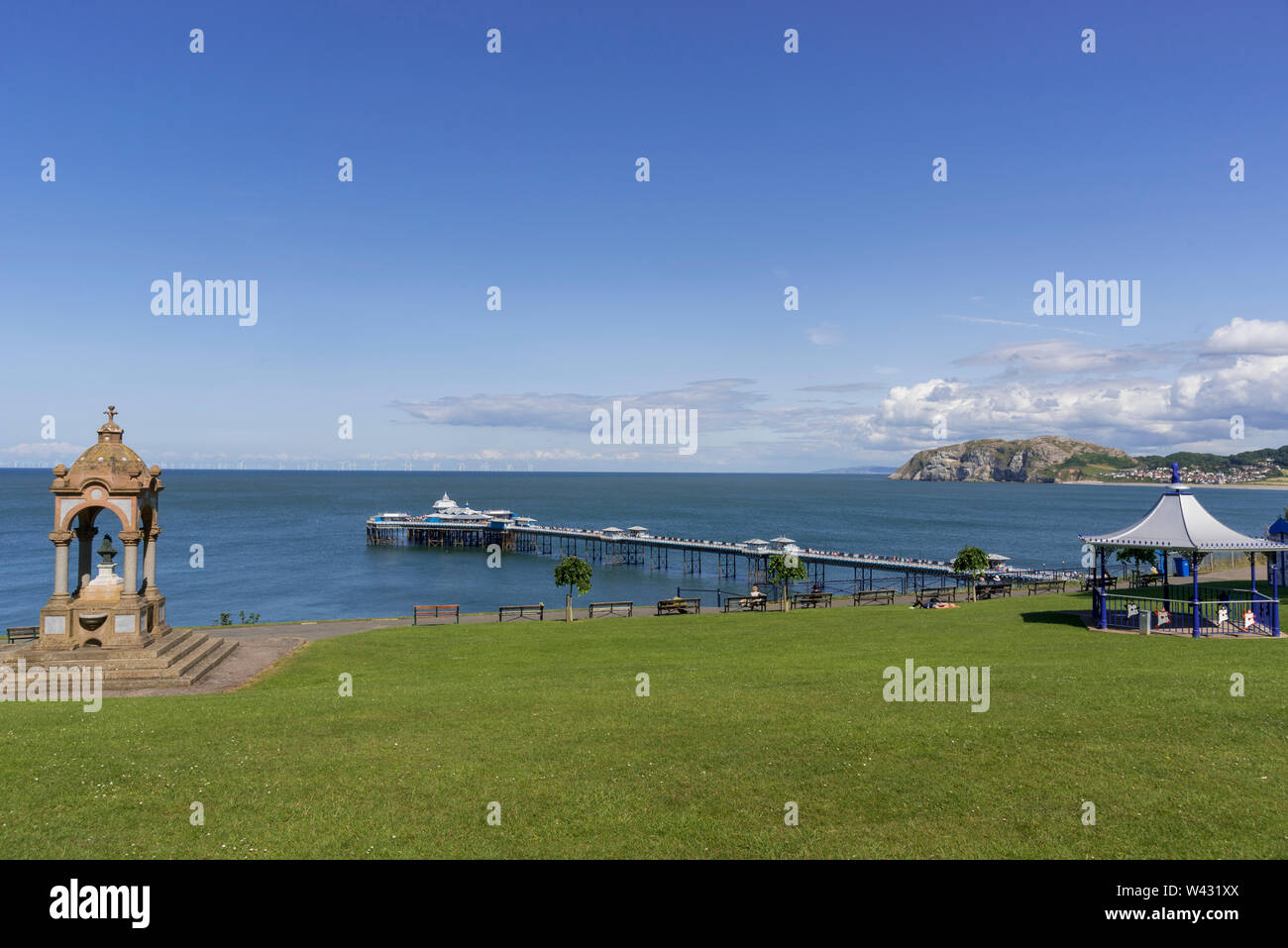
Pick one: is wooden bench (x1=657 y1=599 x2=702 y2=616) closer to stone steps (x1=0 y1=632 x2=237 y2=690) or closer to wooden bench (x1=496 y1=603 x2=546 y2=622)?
wooden bench (x1=496 y1=603 x2=546 y2=622)

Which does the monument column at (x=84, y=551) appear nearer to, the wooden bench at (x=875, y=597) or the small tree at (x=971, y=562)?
the wooden bench at (x=875, y=597)

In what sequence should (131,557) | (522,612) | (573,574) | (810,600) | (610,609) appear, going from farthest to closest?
(810,600), (610,609), (522,612), (573,574), (131,557)

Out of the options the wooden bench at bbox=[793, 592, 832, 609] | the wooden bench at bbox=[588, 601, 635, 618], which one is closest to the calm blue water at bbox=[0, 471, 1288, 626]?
the wooden bench at bbox=[588, 601, 635, 618]

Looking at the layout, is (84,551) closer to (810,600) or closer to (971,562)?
(810,600)

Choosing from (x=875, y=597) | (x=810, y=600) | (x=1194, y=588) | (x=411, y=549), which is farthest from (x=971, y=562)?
(x=411, y=549)

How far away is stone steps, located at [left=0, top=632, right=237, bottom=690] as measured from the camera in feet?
64.6

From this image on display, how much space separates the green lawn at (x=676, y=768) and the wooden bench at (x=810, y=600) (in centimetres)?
2130

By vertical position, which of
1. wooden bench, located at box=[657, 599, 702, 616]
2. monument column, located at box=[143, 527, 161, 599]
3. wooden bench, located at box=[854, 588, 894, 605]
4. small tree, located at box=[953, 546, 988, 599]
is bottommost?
wooden bench, located at box=[854, 588, 894, 605]

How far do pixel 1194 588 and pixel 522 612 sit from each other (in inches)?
1095

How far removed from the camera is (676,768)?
34.5 ft

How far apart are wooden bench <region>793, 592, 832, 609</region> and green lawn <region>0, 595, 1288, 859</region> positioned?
2130 centimetres
